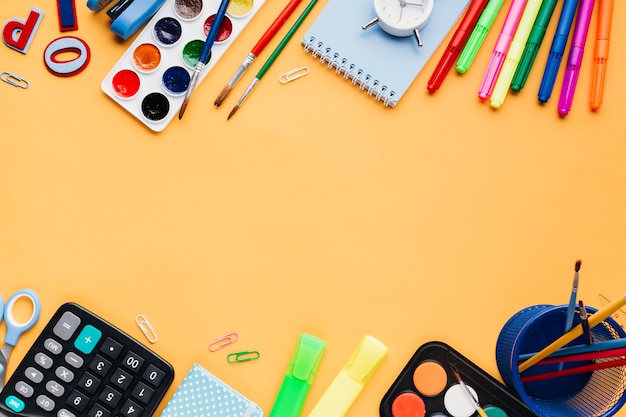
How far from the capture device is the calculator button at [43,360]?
0.88m

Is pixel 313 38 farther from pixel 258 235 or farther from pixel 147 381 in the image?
pixel 147 381

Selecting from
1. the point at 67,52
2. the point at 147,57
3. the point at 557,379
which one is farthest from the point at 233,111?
the point at 557,379

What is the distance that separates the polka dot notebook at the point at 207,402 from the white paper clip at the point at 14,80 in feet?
1.57

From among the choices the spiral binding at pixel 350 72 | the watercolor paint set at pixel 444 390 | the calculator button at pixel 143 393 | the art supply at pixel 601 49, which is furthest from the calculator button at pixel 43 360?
the art supply at pixel 601 49

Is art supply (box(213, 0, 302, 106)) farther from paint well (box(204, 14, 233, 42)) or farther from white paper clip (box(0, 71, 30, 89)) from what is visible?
white paper clip (box(0, 71, 30, 89))

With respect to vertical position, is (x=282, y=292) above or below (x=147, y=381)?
above

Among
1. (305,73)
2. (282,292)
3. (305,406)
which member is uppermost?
(305,73)

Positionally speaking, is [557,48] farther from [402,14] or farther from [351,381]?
[351,381]

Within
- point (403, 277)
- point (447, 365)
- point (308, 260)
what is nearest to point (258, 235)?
point (308, 260)

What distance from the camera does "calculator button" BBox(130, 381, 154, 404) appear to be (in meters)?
0.87

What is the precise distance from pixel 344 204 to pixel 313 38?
24 centimetres

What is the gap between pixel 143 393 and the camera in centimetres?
88

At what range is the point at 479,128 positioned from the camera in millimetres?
945

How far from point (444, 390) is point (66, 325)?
1.71 feet
